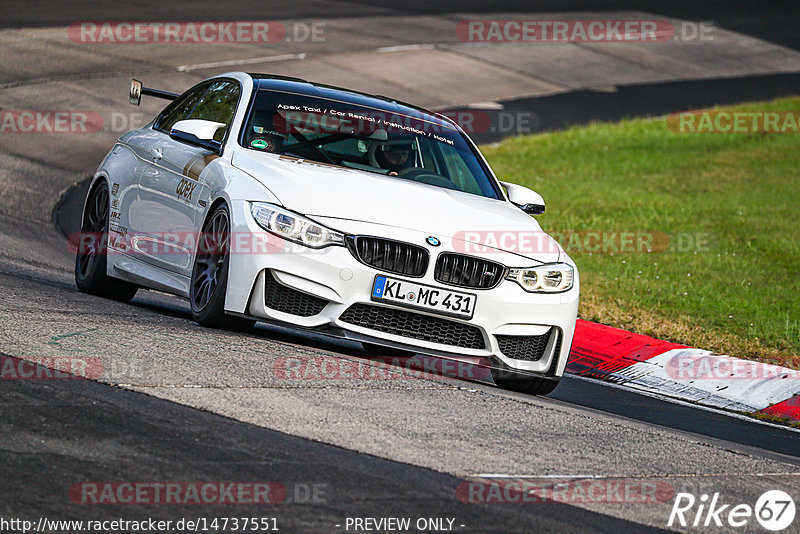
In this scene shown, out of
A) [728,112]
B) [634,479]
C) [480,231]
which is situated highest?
[480,231]

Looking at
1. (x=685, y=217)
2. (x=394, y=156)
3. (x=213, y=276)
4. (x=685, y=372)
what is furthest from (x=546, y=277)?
(x=685, y=217)

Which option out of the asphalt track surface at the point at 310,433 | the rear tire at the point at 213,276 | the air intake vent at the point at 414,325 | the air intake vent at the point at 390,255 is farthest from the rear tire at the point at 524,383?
the rear tire at the point at 213,276

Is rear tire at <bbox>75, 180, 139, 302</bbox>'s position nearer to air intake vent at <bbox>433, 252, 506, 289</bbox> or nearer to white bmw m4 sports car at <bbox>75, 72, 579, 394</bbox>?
white bmw m4 sports car at <bbox>75, 72, 579, 394</bbox>

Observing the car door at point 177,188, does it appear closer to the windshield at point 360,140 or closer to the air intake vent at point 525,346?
the windshield at point 360,140

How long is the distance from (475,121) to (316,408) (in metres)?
16.0

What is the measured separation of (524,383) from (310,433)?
2526 mm

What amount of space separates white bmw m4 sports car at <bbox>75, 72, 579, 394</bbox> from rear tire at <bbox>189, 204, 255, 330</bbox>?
0.05 ft

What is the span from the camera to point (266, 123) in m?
8.16

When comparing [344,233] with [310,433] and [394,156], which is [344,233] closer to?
[394,156]

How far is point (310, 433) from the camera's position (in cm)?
545

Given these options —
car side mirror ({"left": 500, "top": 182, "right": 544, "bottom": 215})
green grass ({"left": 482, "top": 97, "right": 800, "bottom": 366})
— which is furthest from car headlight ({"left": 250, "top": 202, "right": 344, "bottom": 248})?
green grass ({"left": 482, "top": 97, "right": 800, "bottom": 366})

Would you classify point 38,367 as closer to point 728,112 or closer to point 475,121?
point 475,121

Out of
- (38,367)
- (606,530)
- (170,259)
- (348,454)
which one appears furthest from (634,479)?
(170,259)

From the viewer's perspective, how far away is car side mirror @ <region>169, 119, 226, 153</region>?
794 cm
